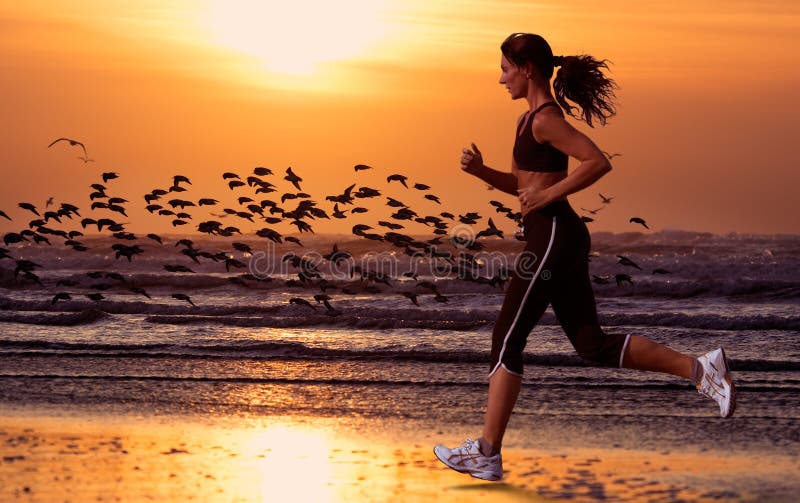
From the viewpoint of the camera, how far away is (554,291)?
18.3ft

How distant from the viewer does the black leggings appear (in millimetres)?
5500

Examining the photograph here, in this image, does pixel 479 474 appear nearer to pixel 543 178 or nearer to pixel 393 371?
pixel 543 178

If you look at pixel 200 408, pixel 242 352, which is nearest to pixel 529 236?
pixel 200 408

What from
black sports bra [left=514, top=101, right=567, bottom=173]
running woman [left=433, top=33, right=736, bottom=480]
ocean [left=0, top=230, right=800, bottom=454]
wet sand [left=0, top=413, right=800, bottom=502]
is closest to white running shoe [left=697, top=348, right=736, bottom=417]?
running woman [left=433, top=33, right=736, bottom=480]

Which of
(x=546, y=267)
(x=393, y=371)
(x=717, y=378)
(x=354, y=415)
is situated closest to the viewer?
(x=546, y=267)

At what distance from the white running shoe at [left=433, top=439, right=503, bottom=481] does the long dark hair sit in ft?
5.69

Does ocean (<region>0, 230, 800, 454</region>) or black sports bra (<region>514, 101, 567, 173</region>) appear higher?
black sports bra (<region>514, 101, 567, 173</region>)

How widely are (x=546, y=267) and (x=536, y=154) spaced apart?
0.55 meters

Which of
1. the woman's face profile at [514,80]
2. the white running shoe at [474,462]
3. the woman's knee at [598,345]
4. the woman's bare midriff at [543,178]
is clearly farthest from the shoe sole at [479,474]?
the woman's face profile at [514,80]

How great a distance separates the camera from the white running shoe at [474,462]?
5.55 meters

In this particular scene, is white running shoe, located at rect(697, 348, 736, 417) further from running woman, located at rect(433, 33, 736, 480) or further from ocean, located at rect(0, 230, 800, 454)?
ocean, located at rect(0, 230, 800, 454)

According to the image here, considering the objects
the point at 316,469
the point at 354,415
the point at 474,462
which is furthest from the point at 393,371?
the point at 474,462

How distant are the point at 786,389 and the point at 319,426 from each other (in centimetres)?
403

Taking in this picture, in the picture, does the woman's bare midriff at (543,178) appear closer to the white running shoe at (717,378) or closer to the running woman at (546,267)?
the running woman at (546,267)
